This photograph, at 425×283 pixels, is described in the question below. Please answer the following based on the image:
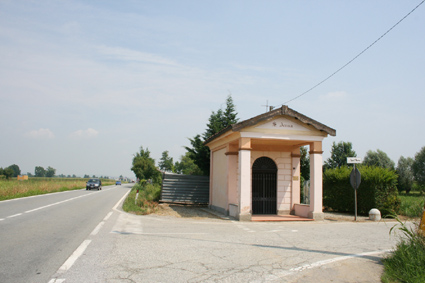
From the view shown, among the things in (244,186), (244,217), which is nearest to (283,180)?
(244,186)

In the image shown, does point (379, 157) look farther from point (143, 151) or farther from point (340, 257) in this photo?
point (340, 257)

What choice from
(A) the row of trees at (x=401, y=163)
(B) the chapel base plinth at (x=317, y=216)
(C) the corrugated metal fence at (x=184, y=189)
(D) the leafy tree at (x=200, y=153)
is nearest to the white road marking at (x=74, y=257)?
(B) the chapel base plinth at (x=317, y=216)

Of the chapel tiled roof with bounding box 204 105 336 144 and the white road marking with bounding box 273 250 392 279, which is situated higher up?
the chapel tiled roof with bounding box 204 105 336 144

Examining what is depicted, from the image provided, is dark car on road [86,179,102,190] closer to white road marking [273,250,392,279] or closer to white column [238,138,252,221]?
white column [238,138,252,221]

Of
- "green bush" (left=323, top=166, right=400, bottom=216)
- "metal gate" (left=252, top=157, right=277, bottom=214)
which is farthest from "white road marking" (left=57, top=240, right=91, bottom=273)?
"green bush" (left=323, top=166, right=400, bottom=216)

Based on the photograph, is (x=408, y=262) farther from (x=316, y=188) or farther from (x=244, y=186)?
(x=316, y=188)

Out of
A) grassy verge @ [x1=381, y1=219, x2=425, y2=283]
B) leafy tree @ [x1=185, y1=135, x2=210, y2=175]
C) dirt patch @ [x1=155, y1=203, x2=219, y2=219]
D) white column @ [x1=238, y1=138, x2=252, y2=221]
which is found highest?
leafy tree @ [x1=185, y1=135, x2=210, y2=175]

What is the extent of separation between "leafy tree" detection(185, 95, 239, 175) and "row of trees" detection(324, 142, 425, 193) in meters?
31.0

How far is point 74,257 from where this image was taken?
653 cm

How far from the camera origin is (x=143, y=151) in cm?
7281

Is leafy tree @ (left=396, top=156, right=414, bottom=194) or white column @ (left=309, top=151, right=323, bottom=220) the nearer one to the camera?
white column @ (left=309, top=151, right=323, bottom=220)

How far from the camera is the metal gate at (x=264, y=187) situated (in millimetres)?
17109

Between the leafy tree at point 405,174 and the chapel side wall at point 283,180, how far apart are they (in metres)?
44.8

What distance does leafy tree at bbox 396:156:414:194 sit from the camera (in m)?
54.5
